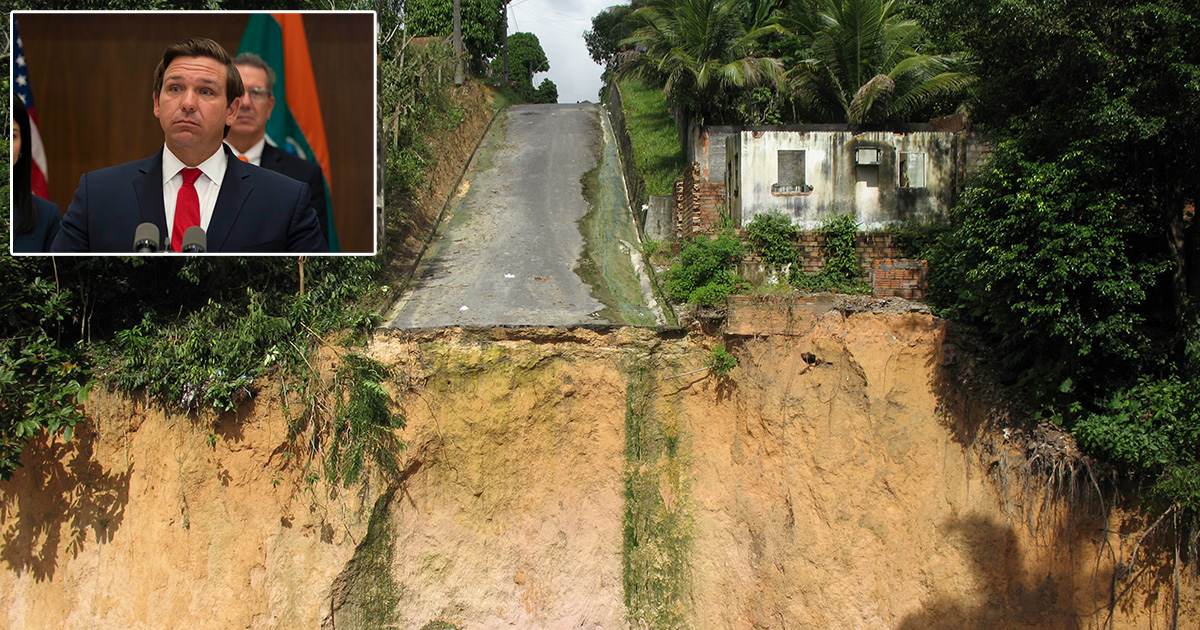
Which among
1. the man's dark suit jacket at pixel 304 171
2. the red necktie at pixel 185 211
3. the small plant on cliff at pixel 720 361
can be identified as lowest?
the small plant on cliff at pixel 720 361

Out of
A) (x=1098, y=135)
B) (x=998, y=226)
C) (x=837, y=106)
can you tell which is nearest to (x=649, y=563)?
(x=998, y=226)

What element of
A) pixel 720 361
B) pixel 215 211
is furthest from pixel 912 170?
pixel 215 211

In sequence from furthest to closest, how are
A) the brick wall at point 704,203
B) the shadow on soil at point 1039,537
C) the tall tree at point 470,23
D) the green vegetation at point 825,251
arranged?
1. the tall tree at point 470,23
2. the brick wall at point 704,203
3. the green vegetation at point 825,251
4. the shadow on soil at point 1039,537

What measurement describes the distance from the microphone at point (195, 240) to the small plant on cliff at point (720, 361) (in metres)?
6.26

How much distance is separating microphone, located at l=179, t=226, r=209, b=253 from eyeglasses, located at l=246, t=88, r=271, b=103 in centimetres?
160

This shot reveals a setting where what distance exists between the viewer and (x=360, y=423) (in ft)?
29.7

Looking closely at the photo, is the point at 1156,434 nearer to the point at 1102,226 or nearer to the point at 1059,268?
the point at 1059,268

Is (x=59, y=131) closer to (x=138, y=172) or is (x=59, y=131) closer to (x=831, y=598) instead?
(x=138, y=172)

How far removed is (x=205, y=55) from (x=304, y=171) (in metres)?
1.62

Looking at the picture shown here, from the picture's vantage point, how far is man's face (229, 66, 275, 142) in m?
8.23

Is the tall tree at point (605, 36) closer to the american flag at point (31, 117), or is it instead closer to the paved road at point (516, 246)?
the paved road at point (516, 246)

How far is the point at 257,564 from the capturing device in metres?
9.30

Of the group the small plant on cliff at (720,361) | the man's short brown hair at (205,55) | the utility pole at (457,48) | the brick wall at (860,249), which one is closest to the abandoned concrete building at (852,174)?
the brick wall at (860,249)

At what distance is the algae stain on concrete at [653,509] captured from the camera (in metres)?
9.69
